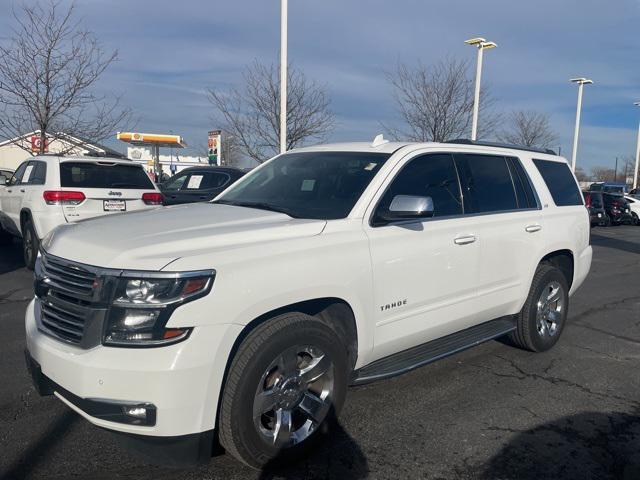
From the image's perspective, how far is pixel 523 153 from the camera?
17.4 ft

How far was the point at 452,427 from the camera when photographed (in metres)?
3.74

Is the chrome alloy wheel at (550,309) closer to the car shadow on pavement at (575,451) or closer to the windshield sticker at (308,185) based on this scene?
the car shadow on pavement at (575,451)

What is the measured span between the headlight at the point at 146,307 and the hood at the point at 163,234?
0.27 feet

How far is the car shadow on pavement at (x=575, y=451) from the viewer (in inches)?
126

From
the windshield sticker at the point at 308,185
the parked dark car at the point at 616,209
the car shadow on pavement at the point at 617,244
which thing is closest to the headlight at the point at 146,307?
the windshield sticker at the point at 308,185

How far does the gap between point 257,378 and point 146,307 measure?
69 cm

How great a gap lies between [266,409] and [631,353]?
4162mm

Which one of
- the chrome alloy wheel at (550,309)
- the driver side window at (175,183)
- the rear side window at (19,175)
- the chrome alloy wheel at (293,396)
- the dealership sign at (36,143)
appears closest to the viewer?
the chrome alloy wheel at (293,396)

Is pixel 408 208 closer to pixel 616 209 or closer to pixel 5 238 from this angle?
pixel 5 238

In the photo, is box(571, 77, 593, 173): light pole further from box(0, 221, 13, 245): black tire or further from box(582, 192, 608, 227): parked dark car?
box(0, 221, 13, 245): black tire

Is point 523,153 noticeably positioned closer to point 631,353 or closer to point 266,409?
point 631,353

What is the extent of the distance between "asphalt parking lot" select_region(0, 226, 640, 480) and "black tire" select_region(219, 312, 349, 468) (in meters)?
0.18

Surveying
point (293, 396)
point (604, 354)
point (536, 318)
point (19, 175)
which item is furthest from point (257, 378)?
point (19, 175)

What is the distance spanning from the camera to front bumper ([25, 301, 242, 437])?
2594 mm
